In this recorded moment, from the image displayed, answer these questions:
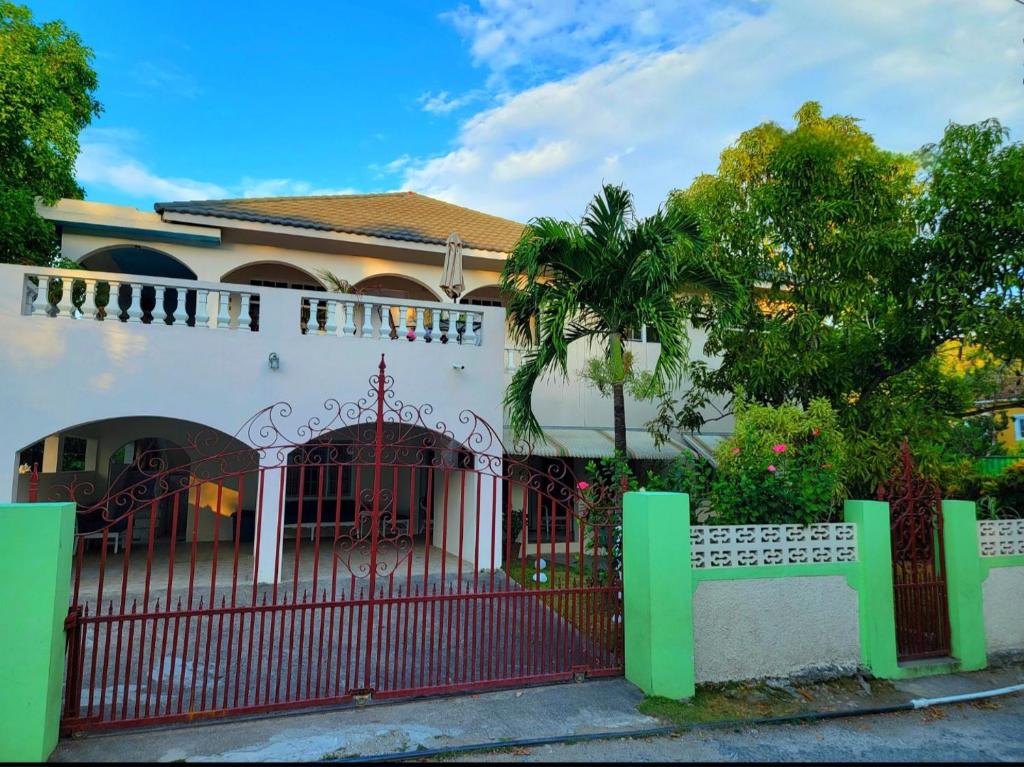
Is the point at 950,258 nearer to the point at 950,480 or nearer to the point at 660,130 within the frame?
the point at 950,480

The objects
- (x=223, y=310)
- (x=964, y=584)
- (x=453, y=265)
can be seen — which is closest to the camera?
(x=964, y=584)

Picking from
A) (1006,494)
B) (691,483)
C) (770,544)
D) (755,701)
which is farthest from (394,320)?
(1006,494)

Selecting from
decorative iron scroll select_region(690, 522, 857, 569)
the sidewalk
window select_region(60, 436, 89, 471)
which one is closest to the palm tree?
decorative iron scroll select_region(690, 522, 857, 569)

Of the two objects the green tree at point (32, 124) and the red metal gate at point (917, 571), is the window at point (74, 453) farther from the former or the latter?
the red metal gate at point (917, 571)

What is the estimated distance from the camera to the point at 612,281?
995cm

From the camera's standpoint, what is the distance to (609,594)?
673cm

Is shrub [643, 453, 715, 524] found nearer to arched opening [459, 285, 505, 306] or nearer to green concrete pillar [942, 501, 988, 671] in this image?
green concrete pillar [942, 501, 988, 671]

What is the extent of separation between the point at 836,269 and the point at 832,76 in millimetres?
3530

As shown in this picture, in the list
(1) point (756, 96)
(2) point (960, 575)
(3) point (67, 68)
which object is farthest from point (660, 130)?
(3) point (67, 68)

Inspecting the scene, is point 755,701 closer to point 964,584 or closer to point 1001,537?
point 964,584

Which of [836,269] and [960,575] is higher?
[836,269]

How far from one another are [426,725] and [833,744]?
3539mm

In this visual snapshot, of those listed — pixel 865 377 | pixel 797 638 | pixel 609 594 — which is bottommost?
pixel 797 638

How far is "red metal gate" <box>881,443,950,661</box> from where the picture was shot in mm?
7227
